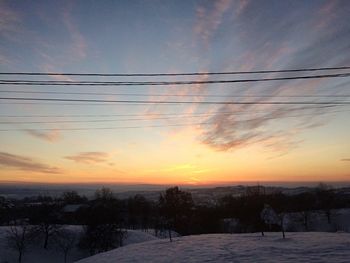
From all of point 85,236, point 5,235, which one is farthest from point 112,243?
point 5,235

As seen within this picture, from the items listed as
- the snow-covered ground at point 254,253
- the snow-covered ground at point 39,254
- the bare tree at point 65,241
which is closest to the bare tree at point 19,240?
the snow-covered ground at point 39,254

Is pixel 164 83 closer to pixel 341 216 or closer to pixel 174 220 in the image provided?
pixel 174 220

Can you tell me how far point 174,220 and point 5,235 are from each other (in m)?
53.5

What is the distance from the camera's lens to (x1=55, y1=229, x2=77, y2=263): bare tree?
83.2 m

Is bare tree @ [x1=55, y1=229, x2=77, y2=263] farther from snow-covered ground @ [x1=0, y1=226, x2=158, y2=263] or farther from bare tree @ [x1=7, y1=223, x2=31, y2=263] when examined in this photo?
bare tree @ [x1=7, y1=223, x2=31, y2=263]

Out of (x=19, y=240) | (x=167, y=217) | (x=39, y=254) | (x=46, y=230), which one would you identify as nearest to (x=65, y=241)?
(x=46, y=230)

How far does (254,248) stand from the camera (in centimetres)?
2541

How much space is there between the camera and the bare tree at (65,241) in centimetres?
8318

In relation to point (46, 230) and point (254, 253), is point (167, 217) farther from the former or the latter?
point (46, 230)

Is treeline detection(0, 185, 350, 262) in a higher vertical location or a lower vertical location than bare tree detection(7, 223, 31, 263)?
higher

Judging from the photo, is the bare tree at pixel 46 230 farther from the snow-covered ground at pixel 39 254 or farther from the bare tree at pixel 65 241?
the snow-covered ground at pixel 39 254

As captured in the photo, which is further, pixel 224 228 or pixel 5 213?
pixel 5 213

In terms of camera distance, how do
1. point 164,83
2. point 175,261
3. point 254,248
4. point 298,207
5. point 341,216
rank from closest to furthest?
1. point 164,83
2. point 175,261
3. point 254,248
4. point 341,216
5. point 298,207

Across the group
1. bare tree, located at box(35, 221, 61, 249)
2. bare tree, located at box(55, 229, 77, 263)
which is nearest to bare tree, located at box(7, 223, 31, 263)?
bare tree, located at box(35, 221, 61, 249)
